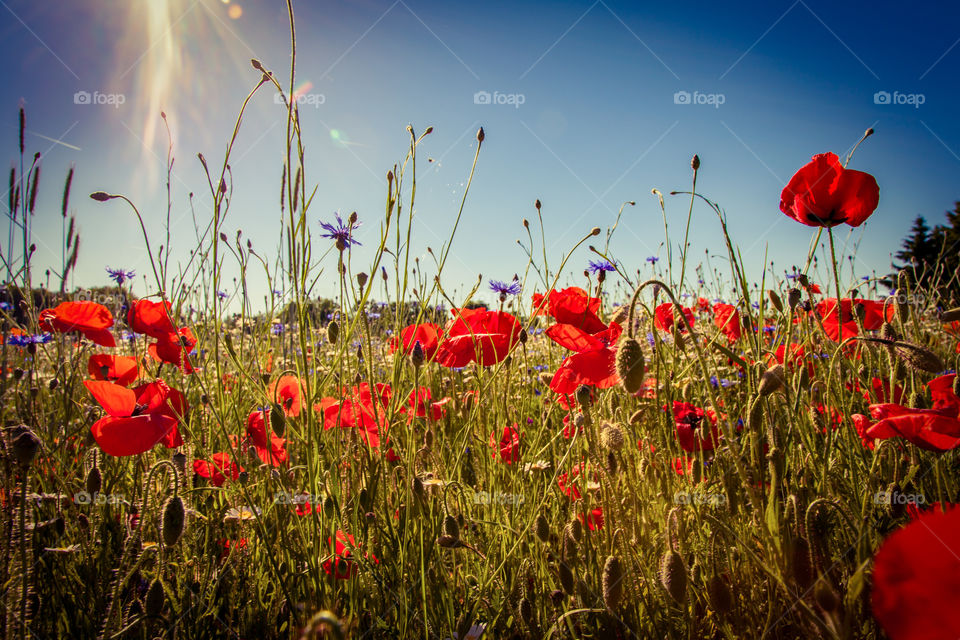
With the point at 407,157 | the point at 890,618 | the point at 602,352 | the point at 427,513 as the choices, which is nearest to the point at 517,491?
the point at 427,513

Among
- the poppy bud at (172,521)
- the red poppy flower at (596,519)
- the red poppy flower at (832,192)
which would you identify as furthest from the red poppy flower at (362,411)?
the red poppy flower at (832,192)

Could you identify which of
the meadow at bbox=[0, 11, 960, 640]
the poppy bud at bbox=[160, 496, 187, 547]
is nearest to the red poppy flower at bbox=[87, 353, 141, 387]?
the meadow at bbox=[0, 11, 960, 640]

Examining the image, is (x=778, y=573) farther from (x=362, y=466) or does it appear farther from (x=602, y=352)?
(x=362, y=466)

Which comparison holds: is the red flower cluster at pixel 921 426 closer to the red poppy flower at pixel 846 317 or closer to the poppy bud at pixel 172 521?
the red poppy flower at pixel 846 317

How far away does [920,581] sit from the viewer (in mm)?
420

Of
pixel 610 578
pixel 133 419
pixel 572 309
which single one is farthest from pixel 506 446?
pixel 133 419

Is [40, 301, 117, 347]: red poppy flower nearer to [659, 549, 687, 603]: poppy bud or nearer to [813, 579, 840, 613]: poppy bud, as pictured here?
[659, 549, 687, 603]: poppy bud

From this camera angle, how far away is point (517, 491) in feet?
5.41

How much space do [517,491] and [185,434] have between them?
1314mm

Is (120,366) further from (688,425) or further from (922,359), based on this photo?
(922,359)

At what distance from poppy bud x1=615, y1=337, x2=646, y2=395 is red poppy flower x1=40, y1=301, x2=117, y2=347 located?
193 cm

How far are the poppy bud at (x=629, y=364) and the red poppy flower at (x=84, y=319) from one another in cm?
193

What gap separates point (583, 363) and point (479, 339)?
323mm

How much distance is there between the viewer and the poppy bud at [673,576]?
2.77 feet
